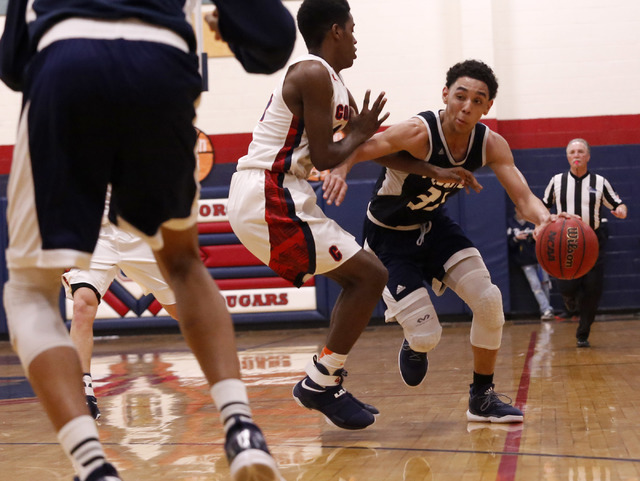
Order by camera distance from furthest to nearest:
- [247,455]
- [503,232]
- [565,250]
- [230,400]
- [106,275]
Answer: [503,232] → [106,275] → [565,250] → [230,400] → [247,455]

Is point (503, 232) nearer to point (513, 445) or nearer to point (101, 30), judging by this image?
point (513, 445)

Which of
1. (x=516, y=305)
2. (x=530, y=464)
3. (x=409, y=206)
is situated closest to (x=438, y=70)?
(x=516, y=305)

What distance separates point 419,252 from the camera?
4422 mm

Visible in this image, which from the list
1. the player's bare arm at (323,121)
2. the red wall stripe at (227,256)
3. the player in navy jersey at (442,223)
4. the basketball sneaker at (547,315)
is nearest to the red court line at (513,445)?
the player in navy jersey at (442,223)

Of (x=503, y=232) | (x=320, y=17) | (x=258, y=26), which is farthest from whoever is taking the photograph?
(x=503, y=232)

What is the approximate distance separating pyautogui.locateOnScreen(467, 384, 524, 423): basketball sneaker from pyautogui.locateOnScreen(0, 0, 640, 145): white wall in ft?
21.5

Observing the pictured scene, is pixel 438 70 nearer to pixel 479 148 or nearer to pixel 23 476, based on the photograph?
pixel 479 148

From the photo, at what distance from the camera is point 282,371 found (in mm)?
6504

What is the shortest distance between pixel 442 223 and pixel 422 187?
0.84ft

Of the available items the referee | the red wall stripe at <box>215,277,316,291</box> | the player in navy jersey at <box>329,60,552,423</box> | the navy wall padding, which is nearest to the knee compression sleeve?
the player in navy jersey at <box>329,60,552,423</box>

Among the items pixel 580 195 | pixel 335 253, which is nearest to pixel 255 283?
pixel 580 195

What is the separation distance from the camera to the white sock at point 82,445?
1947mm

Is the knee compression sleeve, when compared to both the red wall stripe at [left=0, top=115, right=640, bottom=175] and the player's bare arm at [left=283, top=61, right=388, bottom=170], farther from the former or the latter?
the red wall stripe at [left=0, top=115, right=640, bottom=175]

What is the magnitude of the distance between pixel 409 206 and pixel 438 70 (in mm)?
6250
